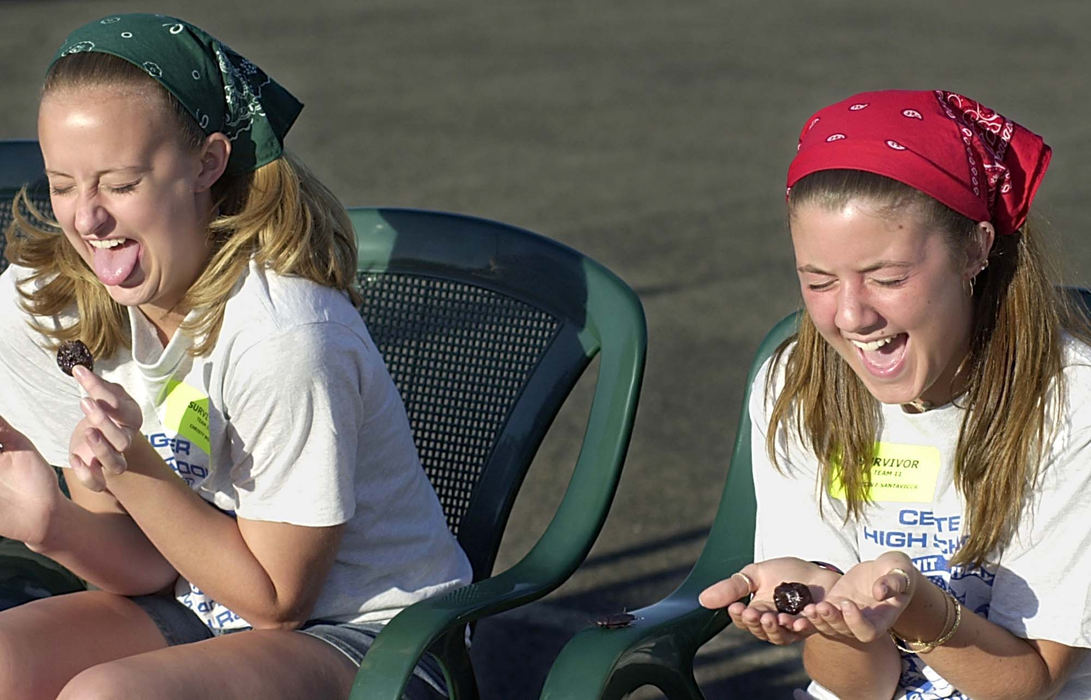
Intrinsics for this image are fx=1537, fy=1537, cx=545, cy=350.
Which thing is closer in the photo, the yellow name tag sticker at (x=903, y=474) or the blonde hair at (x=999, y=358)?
the blonde hair at (x=999, y=358)

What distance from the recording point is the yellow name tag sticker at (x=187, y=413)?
7.96ft

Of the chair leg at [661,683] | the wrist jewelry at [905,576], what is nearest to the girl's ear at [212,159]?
the chair leg at [661,683]

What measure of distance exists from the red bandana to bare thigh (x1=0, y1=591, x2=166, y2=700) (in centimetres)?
127

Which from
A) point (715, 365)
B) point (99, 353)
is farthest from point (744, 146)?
point (99, 353)

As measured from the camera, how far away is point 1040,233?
2133 mm

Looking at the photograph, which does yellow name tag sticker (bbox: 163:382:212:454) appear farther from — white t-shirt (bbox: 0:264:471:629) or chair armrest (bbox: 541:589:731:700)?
chair armrest (bbox: 541:589:731:700)

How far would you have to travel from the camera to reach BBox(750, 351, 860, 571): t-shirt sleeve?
2.27m

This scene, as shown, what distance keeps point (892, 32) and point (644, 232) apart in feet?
16.6

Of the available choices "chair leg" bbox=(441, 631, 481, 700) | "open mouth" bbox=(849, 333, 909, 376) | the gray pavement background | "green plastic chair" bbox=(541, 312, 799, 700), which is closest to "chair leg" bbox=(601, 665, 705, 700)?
"green plastic chair" bbox=(541, 312, 799, 700)

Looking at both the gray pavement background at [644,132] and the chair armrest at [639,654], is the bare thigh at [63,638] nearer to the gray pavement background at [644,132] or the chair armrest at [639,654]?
the chair armrest at [639,654]

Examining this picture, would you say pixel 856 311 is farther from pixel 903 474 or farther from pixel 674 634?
pixel 674 634

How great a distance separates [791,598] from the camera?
189cm

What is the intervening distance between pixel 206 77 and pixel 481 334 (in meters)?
0.81

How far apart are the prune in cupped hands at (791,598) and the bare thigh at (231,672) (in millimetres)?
747
